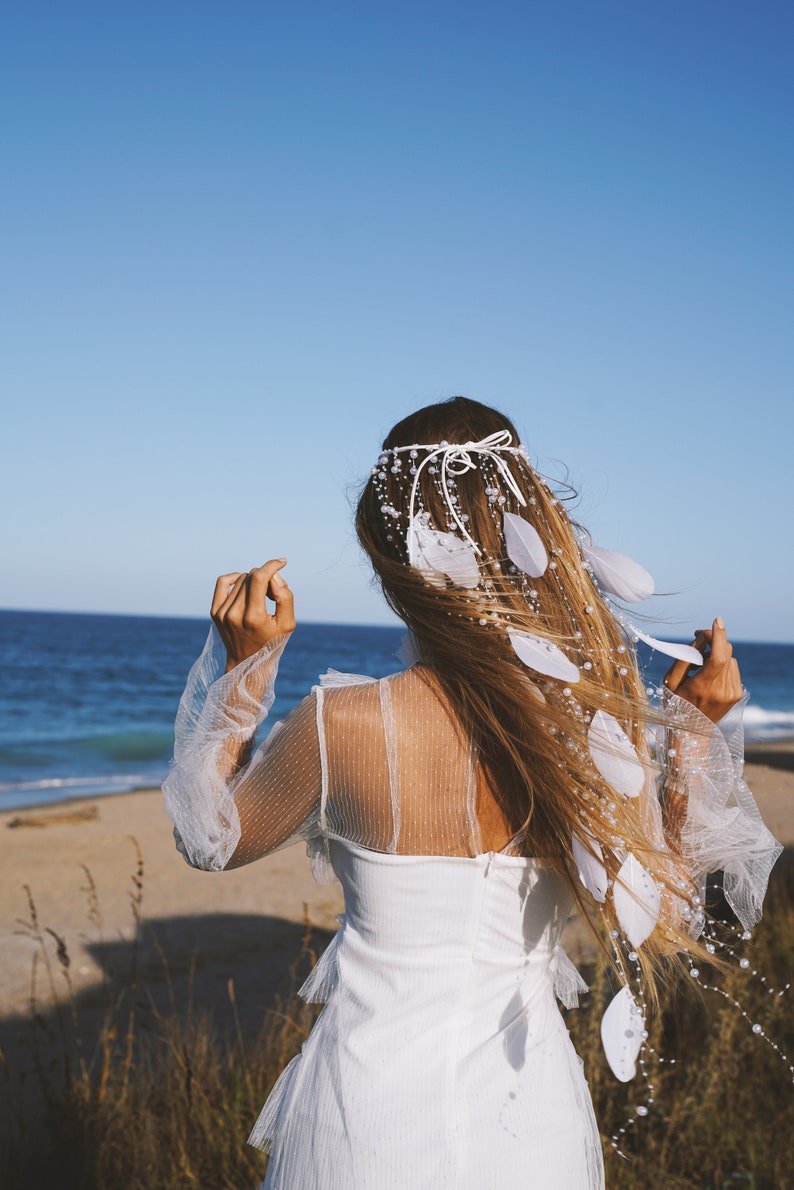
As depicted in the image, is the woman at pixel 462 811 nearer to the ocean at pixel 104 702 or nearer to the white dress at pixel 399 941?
the white dress at pixel 399 941

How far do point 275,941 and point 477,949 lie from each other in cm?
622

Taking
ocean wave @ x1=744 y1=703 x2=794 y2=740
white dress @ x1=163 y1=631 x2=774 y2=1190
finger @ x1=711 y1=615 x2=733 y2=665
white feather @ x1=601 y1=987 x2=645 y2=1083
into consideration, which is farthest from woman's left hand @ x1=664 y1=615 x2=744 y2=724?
ocean wave @ x1=744 y1=703 x2=794 y2=740

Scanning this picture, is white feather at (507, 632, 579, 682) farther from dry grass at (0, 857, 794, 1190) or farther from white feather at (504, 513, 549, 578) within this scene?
dry grass at (0, 857, 794, 1190)

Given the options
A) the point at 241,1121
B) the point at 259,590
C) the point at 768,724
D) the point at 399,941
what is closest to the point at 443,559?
the point at 259,590

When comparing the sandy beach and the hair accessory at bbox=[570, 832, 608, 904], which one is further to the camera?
the sandy beach

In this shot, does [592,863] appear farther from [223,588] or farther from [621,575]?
[223,588]

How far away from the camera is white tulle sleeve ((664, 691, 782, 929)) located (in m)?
1.86

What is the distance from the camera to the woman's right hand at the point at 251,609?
5.66 ft

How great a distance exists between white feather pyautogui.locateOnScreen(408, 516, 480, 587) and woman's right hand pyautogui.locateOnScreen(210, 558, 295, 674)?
250 millimetres

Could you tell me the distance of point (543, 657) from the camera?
64.9 inches

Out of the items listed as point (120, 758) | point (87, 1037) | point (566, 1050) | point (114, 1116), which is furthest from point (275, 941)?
point (120, 758)

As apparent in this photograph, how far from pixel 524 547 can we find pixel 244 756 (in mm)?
643

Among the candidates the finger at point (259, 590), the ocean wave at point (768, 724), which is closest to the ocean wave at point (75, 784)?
the finger at point (259, 590)

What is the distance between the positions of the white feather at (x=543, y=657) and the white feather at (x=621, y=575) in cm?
23
